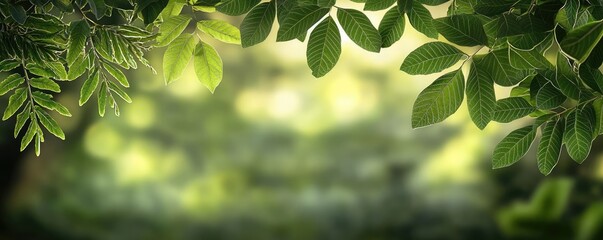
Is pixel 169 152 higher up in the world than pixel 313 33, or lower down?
higher up

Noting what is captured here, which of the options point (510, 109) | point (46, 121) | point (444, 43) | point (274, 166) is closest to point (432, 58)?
point (444, 43)

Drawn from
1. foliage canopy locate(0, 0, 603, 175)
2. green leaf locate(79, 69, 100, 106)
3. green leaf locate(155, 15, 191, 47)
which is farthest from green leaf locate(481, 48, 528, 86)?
green leaf locate(79, 69, 100, 106)

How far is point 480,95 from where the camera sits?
0.89 meters

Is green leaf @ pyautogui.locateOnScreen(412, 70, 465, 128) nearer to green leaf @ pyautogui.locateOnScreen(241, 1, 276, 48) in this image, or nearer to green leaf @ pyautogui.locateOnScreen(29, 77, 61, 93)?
green leaf @ pyautogui.locateOnScreen(241, 1, 276, 48)

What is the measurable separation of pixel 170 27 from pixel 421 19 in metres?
0.28

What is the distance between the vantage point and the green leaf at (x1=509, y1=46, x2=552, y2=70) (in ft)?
2.85

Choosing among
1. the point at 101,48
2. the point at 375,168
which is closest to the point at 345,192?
the point at 375,168

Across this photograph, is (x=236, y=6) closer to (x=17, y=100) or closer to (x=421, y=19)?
(x=421, y=19)

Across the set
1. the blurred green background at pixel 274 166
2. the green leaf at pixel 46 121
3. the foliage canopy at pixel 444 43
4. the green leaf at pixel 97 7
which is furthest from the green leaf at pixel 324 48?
the blurred green background at pixel 274 166

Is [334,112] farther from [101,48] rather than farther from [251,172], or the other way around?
[101,48]

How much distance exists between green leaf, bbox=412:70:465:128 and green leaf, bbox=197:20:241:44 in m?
0.24

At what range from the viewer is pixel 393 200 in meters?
4.33

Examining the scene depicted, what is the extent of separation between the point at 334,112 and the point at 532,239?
1195mm

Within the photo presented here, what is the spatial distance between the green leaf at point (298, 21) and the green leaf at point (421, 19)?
0.11 metres
